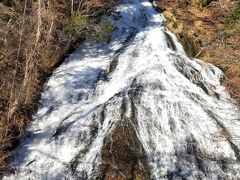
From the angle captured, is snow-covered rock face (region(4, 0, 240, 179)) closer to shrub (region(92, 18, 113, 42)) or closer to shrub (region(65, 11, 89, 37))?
shrub (region(92, 18, 113, 42))

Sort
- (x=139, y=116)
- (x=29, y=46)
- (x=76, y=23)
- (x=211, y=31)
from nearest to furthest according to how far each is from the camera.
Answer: (x=139, y=116), (x=29, y=46), (x=76, y=23), (x=211, y=31)

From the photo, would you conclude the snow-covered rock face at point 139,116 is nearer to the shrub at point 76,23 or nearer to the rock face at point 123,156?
the rock face at point 123,156

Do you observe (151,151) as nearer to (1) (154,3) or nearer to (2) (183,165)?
(2) (183,165)

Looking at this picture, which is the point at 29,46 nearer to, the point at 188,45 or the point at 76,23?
the point at 76,23

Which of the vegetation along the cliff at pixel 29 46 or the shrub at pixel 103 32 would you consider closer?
the vegetation along the cliff at pixel 29 46

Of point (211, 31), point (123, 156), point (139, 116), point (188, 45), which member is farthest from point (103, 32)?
point (123, 156)

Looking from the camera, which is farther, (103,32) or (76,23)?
(103,32)

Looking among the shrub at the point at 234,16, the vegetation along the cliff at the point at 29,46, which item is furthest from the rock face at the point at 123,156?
the shrub at the point at 234,16
